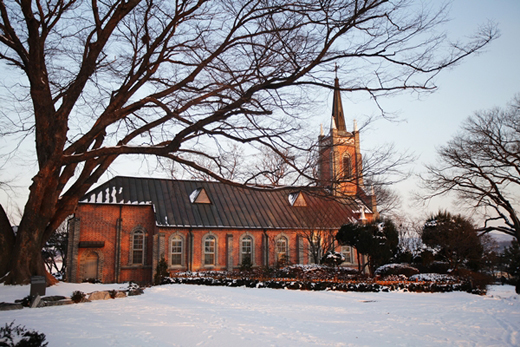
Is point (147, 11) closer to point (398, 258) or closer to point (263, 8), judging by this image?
point (263, 8)

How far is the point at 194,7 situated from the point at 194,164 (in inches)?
189

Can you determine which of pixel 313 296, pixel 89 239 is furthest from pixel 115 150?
pixel 89 239

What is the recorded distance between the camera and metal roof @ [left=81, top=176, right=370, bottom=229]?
27.2 m

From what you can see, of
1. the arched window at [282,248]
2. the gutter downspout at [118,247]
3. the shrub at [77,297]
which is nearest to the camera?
the shrub at [77,297]

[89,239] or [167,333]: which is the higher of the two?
[89,239]

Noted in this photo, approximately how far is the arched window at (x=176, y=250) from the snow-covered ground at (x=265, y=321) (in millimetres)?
13804

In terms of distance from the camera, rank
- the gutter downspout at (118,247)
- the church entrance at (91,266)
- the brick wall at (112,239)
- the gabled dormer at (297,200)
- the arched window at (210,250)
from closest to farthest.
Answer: the church entrance at (91,266), the brick wall at (112,239), the gutter downspout at (118,247), the arched window at (210,250), the gabled dormer at (297,200)

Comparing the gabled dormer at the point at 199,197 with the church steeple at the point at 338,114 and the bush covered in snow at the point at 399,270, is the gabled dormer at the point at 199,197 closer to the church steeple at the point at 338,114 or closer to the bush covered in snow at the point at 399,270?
the bush covered in snow at the point at 399,270

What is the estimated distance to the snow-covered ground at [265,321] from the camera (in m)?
7.20

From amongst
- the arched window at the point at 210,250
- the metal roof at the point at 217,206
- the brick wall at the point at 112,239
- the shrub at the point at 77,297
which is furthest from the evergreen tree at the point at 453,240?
the shrub at the point at 77,297

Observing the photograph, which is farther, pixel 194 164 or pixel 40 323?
pixel 194 164

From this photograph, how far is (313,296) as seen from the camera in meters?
14.9

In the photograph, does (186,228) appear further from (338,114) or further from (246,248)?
(338,114)

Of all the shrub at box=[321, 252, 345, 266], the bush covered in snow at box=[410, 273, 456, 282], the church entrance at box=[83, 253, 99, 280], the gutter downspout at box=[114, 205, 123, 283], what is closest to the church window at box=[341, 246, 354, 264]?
the shrub at box=[321, 252, 345, 266]
